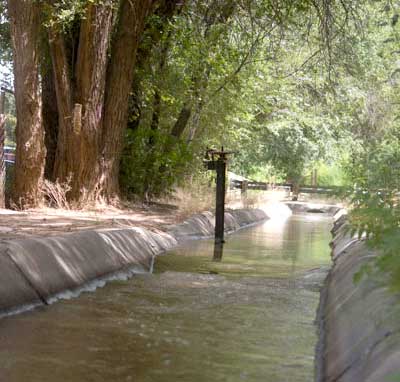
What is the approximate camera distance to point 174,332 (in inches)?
245

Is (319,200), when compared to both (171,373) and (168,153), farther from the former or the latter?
(171,373)

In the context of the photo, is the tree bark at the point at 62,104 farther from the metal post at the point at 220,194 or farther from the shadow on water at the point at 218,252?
the shadow on water at the point at 218,252

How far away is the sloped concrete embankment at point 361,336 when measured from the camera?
13.5 feet

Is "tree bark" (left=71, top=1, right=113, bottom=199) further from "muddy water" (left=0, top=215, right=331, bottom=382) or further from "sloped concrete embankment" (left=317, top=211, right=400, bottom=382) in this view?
"sloped concrete embankment" (left=317, top=211, right=400, bottom=382)

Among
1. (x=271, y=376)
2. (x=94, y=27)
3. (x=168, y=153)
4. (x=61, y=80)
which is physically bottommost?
(x=271, y=376)

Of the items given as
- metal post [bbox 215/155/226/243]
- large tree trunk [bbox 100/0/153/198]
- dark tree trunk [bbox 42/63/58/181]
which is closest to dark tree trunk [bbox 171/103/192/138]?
large tree trunk [bbox 100/0/153/198]

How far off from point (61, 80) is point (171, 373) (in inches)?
408

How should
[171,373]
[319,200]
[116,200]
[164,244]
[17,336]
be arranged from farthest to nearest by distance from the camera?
[319,200]
[116,200]
[164,244]
[17,336]
[171,373]

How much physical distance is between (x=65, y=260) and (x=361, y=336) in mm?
4104

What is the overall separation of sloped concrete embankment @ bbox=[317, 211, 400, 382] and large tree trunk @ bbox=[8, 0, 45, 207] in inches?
319

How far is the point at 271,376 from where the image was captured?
200 inches

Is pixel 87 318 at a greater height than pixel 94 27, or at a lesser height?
lesser

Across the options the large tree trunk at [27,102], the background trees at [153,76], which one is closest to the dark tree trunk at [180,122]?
the background trees at [153,76]

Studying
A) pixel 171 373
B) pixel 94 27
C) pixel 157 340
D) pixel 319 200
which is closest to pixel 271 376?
pixel 171 373
